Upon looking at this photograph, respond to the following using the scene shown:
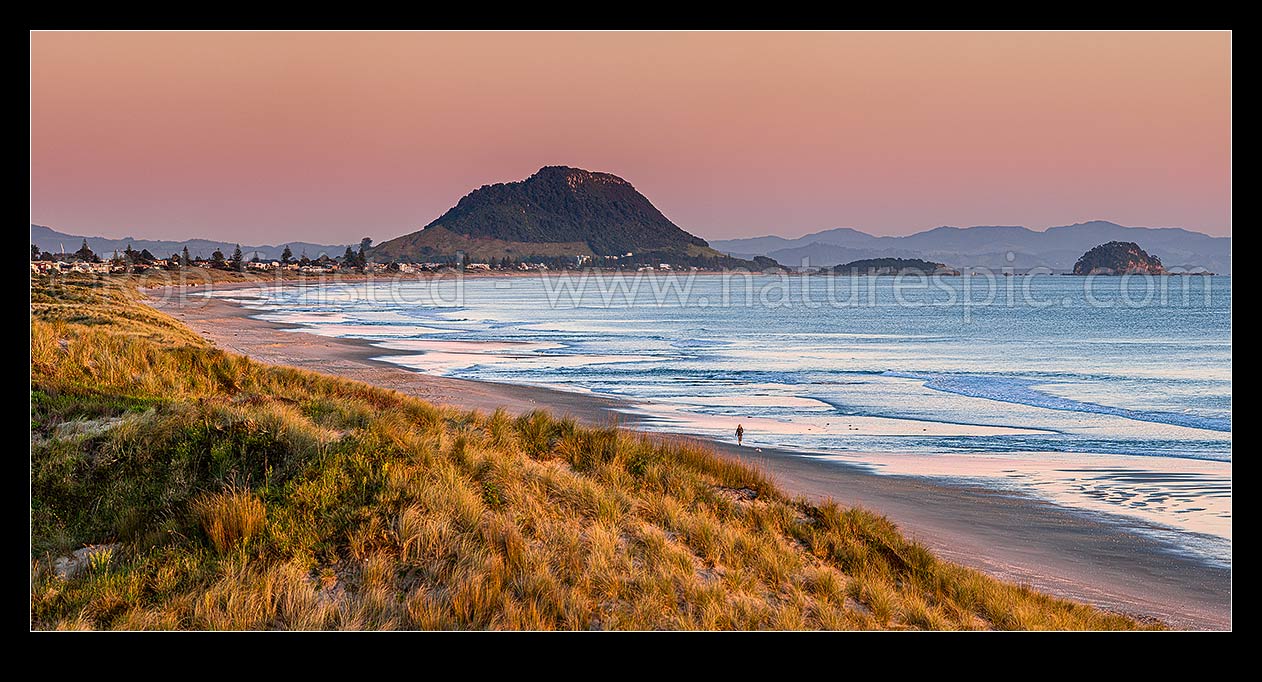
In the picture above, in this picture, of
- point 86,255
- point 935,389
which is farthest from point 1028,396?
point 86,255

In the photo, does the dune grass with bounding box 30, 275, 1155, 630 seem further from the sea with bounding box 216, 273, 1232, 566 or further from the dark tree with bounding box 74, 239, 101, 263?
the dark tree with bounding box 74, 239, 101, 263

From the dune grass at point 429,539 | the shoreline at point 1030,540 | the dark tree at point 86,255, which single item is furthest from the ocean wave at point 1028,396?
the dark tree at point 86,255

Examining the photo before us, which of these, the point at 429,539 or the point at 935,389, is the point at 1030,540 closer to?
the point at 429,539

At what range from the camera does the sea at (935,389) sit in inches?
620

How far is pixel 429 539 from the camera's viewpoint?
7680 millimetres

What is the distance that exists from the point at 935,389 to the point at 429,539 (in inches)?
915

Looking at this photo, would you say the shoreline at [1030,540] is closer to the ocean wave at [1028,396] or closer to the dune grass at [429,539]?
the dune grass at [429,539]

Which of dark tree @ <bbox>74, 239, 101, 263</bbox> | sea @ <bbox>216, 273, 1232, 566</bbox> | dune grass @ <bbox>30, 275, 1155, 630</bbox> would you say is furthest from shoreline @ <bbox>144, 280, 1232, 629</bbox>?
dark tree @ <bbox>74, 239, 101, 263</bbox>

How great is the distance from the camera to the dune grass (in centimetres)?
694

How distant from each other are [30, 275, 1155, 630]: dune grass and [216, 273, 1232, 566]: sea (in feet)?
17.2

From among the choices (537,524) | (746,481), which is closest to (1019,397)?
(746,481)

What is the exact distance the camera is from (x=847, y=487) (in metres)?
14.4

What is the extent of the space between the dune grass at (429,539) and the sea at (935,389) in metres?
5.23

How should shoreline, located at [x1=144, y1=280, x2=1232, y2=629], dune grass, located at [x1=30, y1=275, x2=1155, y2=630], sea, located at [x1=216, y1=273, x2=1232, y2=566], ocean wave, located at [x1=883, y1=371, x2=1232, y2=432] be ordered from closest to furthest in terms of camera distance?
dune grass, located at [x1=30, y1=275, x2=1155, y2=630], shoreline, located at [x1=144, y1=280, x2=1232, y2=629], sea, located at [x1=216, y1=273, x2=1232, y2=566], ocean wave, located at [x1=883, y1=371, x2=1232, y2=432]
